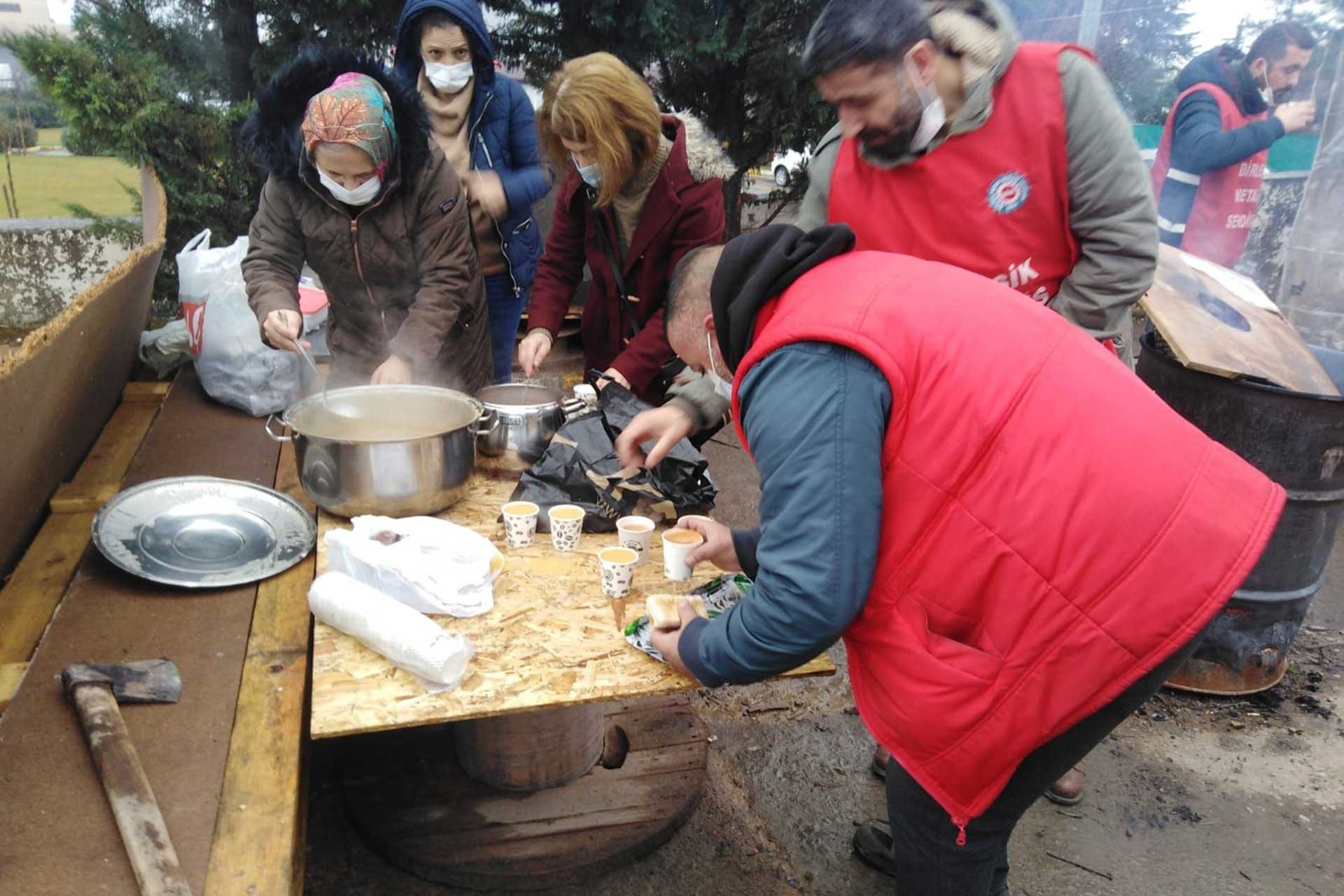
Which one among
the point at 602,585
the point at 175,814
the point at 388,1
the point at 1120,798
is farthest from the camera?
the point at 388,1

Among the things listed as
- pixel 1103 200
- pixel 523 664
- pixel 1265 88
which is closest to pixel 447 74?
pixel 1103 200

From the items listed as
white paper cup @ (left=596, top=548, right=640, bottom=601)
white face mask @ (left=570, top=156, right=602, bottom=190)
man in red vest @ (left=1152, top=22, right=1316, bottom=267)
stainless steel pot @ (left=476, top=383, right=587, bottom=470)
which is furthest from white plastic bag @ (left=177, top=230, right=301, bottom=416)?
man in red vest @ (left=1152, top=22, right=1316, bottom=267)

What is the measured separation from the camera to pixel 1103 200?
7.48ft

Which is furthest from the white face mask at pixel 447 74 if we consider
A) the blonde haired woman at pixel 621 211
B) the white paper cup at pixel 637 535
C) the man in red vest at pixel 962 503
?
the man in red vest at pixel 962 503

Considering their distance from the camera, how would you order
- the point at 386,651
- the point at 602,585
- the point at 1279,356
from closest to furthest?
the point at 386,651
the point at 602,585
the point at 1279,356

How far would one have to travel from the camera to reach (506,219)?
12.7 ft

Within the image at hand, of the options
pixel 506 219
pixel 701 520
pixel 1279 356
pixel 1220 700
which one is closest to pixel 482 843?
pixel 701 520

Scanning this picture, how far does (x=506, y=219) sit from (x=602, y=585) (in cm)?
225

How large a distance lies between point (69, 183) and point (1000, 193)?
7.39m

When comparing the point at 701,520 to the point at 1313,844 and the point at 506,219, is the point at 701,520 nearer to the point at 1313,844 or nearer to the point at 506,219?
Answer: the point at 506,219

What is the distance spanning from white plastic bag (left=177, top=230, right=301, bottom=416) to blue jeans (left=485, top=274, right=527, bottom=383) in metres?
0.89

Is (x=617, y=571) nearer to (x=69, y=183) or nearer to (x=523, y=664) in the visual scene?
(x=523, y=664)

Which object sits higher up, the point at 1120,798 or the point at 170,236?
the point at 170,236

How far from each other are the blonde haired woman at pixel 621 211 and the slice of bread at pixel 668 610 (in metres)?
1.04
